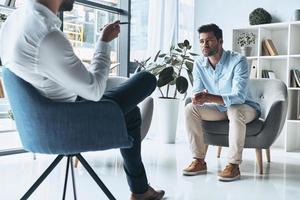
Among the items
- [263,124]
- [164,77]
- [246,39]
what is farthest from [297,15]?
[263,124]

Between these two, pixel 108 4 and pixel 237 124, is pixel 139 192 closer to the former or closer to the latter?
pixel 237 124

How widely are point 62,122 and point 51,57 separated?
240mm

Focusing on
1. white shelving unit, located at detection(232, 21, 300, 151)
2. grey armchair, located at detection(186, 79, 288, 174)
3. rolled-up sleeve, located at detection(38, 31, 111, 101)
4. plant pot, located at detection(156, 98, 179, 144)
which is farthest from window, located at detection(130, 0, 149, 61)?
rolled-up sleeve, located at detection(38, 31, 111, 101)

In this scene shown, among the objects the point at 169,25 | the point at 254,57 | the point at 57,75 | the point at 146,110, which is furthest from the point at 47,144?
the point at 169,25

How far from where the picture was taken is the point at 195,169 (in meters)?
2.74

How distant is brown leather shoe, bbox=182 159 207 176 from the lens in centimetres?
271

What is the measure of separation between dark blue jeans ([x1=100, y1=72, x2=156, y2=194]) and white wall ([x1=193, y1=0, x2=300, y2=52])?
130 inches

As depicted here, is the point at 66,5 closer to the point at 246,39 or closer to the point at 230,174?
the point at 230,174

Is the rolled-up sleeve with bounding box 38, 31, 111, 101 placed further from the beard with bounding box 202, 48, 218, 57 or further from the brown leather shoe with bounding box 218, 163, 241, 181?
the beard with bounding box 202, 48, 218, 57

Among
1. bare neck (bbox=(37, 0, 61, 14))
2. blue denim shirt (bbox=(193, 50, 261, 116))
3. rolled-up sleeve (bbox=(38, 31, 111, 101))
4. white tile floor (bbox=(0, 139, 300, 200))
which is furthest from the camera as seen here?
blue denim shirt (bbox=(193, 50, 261, 116))

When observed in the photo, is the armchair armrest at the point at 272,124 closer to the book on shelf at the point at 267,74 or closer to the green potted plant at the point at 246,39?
the book on shelf at the point at 267,74

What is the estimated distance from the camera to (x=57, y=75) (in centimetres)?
124

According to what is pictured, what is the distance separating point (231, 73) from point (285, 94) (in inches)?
18.0

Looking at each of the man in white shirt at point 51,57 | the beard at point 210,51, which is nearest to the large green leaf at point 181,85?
the beard at point 210,51
